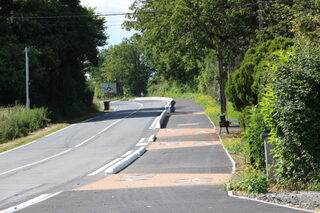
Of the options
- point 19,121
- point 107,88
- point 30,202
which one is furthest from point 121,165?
point 107,88

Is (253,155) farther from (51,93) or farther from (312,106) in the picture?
(51,93)

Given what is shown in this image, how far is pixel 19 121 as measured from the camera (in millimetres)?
33906

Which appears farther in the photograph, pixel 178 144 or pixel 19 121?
pixel 19 121

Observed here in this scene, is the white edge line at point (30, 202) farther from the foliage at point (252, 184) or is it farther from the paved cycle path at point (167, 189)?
the foliage at point (252, 184)

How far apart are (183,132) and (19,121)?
36.5 ft

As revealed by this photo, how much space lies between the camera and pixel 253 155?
43.6 feet

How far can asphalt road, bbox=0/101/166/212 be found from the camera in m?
13.5

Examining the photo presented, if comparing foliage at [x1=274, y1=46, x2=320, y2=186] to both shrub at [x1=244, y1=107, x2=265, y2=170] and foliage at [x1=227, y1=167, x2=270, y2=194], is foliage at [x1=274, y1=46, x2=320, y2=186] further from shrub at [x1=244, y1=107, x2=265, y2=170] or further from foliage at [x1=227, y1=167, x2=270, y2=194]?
shrub at [x1=244, y1=107, x2=265, y2=170]

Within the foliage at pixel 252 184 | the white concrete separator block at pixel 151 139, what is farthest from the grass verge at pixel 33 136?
the foliage at pixel 252 184

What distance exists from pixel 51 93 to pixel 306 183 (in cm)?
3844

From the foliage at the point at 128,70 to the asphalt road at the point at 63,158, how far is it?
94.8m

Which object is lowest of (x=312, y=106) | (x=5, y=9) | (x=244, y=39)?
(x=312, y=106)

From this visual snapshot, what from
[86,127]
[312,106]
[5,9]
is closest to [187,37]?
[86,127]

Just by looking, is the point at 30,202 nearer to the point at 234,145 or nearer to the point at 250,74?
the point at 234,145
